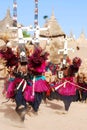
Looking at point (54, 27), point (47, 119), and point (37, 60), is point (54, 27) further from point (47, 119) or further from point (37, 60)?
point (37, 60)

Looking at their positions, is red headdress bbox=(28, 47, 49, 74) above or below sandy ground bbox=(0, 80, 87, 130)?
above

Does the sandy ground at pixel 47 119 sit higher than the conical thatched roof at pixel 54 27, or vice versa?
the conical thatched roof at pixel 54 27

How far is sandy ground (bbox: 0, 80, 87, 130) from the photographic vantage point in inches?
378

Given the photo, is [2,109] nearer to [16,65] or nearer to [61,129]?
[16,65]

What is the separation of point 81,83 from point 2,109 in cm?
350

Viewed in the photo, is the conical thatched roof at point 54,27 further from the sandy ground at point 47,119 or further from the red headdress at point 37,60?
the red headdress at point 37,60

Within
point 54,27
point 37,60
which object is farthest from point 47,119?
point 54,27

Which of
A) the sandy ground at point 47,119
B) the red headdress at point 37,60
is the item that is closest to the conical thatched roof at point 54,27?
the sandy ground at point 47,119

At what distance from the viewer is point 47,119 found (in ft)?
36.0

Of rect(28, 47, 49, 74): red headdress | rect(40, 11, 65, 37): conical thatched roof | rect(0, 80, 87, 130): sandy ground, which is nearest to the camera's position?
rect(0, 80, 87, 130): sandy ground

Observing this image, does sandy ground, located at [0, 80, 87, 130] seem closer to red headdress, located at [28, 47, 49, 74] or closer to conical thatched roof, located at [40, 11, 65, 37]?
red headdress, located at [28, 47, 49, 74]

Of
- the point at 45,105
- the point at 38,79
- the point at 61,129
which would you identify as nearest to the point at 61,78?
the point at 45,105

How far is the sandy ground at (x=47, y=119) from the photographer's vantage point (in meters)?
9.61

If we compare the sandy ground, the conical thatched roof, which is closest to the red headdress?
the sandy ground
